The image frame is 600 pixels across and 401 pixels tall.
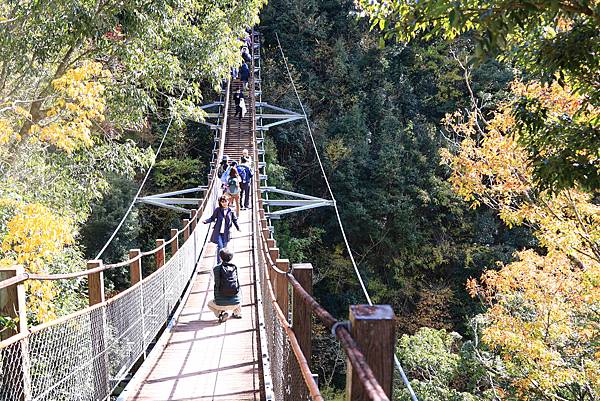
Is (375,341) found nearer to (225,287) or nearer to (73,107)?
(225,287)

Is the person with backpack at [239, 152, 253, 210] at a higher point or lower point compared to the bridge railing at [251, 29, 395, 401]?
higher

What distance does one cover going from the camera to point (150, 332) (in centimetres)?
438

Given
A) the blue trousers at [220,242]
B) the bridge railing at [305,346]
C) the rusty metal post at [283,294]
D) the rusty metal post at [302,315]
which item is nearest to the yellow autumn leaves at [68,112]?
the blue trousers at [220,242]

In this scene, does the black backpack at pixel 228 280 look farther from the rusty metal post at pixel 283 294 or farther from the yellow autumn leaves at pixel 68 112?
the yellow autumn leaves at pixel 68 112

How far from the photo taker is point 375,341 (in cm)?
104

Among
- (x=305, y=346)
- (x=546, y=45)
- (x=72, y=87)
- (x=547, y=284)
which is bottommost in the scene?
(x=547, y=284)

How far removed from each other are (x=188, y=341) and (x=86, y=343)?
193 cm

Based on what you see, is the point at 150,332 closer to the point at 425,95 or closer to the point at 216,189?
the point at 216,189

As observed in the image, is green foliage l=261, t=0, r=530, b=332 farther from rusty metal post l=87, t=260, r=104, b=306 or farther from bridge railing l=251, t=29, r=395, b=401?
rusty metal post l=87, t=260, r=104, b=306

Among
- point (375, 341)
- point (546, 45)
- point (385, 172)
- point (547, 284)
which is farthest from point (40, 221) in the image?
point (385, 172)

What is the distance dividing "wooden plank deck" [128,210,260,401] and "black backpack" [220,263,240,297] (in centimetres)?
43

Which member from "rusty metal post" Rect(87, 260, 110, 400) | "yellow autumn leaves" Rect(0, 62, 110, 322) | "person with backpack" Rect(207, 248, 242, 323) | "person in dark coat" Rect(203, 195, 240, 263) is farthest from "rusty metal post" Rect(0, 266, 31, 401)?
"person in dark coat" Rect(203, 195, 240, 263)

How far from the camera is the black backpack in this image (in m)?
4.69

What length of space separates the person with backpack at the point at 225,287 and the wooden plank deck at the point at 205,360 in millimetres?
249
